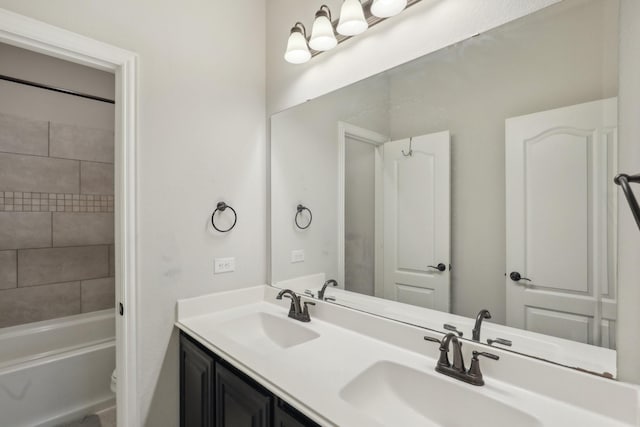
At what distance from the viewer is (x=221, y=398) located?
1.30 m

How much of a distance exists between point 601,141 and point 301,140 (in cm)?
→ 137

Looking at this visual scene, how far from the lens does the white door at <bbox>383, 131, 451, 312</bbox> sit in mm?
1239

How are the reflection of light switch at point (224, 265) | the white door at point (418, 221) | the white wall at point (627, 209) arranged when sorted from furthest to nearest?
1. the reflection of light switch at point (224, 265)
2. the white door at point (418, 221)
3. the white wall at point (627, 209)

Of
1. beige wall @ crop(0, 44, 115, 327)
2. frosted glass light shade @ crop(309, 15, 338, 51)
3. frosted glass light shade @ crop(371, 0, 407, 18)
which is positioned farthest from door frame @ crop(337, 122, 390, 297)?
beige wall @ crop(0, 44, 115, 327)

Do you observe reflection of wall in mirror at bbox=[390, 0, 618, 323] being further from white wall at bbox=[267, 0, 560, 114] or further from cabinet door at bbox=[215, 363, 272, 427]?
cabinet door at bbox=[215, 363, 272, 427]

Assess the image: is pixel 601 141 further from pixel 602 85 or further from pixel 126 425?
pixel 126 425

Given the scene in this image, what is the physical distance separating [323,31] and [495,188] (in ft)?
3.49

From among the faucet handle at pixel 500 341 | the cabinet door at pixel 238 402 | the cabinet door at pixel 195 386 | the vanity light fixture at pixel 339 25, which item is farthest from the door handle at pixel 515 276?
the cabinet door at pixel 195 386

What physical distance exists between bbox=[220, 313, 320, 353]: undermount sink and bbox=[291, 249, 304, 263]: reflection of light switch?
0.35 m

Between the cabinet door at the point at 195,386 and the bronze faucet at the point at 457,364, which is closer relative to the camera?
the bronze faucet at the point at 457,364

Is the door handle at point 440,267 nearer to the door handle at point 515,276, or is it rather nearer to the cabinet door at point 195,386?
the door handle at point 515,276

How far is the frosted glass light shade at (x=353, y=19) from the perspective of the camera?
52.9 inches

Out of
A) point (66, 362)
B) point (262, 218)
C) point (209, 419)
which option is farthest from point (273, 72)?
point (66, 362)

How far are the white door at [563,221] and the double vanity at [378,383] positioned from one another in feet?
0.53
